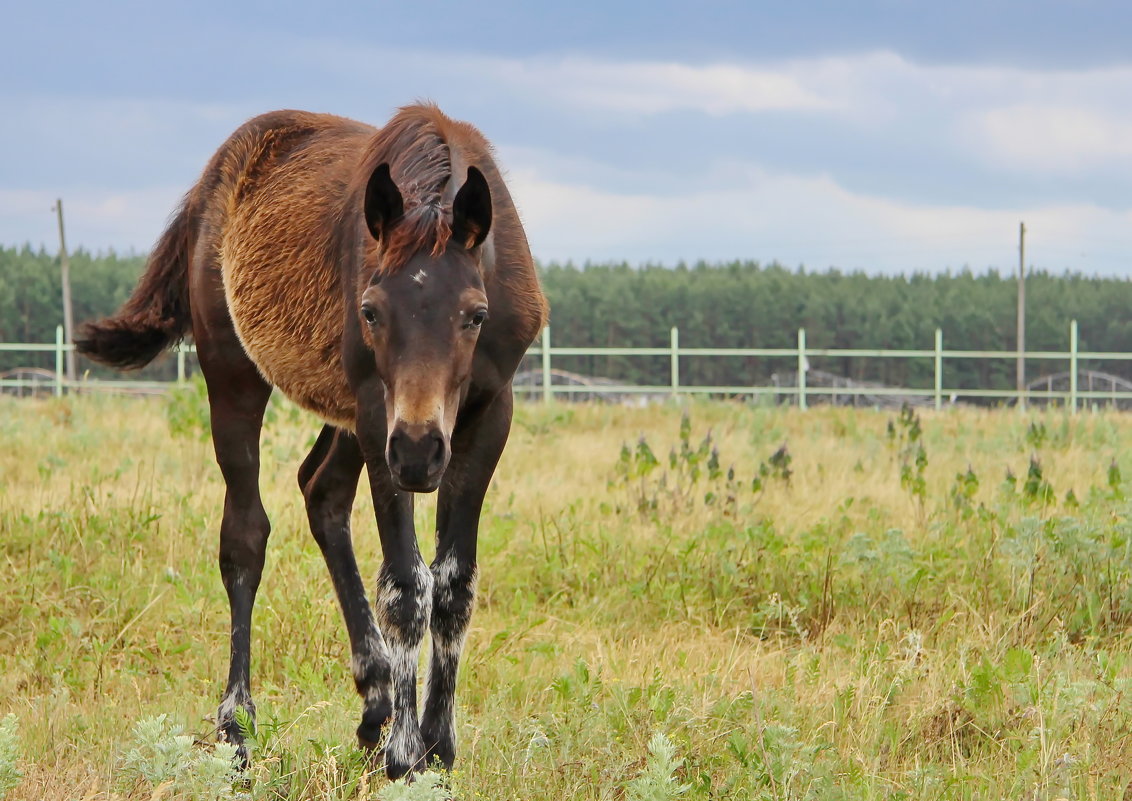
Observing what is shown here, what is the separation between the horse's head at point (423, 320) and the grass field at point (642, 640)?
96 centimetres

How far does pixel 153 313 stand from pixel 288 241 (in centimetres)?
141

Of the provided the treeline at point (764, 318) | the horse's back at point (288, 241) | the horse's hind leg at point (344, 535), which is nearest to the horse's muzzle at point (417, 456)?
the horse's back at point (288, 241)

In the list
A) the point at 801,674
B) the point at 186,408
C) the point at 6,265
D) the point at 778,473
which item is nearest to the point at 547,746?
the point at 801,674

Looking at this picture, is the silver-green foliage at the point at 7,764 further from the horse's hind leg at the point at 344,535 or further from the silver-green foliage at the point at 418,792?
the horse's hind leg at the point at 344,535

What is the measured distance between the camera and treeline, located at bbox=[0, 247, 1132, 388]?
59906 mm

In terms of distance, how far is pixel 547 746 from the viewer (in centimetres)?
410

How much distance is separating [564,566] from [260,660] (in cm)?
186

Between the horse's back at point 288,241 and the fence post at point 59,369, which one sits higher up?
the horse's back at point 288,241

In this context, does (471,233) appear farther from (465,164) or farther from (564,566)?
(564,566)

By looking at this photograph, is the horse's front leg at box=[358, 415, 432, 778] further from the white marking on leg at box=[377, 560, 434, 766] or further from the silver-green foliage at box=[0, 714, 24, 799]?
the silver-green foliage at box=[0, 714, 24, 799]

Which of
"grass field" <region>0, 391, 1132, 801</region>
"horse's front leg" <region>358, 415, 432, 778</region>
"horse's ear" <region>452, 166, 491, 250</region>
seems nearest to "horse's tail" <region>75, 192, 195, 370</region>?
"grass field" <region>0, 391, 1132, 801</region>

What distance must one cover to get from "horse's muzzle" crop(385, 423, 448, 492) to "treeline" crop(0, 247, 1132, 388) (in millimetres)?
54483

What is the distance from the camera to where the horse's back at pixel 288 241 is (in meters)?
4.71

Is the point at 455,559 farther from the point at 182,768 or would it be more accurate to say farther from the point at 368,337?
the point at 182,768
